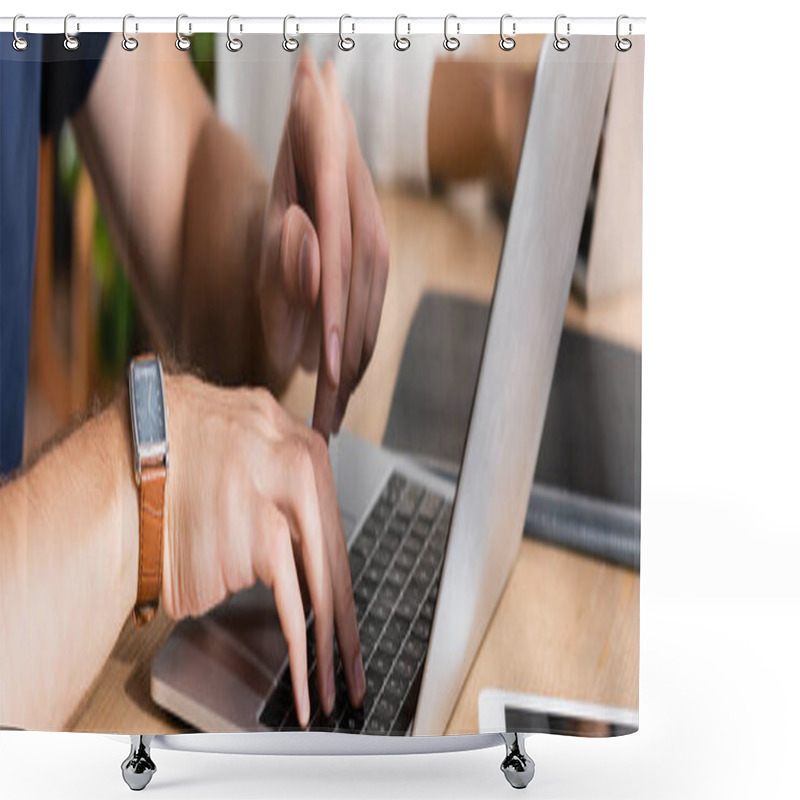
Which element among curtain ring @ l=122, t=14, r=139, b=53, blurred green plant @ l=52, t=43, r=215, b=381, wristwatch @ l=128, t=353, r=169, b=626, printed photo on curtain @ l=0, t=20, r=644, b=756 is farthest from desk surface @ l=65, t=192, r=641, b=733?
curtain ring @ l=122, t=14, r=139, b=53

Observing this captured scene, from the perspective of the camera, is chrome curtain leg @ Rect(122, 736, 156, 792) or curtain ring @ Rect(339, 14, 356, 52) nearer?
curtain ring @ Rect(339, 14, 356, 52)

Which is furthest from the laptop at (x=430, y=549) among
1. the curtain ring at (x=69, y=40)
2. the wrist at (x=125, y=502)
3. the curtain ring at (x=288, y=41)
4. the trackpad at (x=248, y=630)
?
the curtain ring at (x=69, y=40)

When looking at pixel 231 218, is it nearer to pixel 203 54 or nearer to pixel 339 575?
pixel 203 54

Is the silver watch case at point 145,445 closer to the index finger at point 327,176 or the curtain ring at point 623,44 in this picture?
the index finger at point 327,176

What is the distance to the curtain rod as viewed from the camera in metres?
1.42

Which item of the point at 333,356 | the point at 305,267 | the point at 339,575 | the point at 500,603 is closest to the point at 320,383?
the point at 333,356

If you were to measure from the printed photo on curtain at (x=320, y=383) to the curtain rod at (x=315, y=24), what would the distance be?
16 millimetres

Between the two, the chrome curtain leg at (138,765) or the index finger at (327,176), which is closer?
the index finger at (327,176)

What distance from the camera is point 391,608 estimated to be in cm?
149

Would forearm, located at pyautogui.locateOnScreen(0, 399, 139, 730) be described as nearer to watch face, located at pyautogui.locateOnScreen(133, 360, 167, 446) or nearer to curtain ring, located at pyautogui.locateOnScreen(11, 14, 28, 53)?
watch face, located at pyautogui.locateOnScreen(133, 360, 167, 446)

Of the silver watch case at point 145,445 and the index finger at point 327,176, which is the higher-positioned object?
the index finger at point 327,176

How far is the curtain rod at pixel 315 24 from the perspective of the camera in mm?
1415

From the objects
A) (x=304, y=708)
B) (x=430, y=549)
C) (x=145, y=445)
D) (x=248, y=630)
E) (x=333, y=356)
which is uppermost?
(x=333, y=356)

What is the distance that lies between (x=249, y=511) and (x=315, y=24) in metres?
0.62
